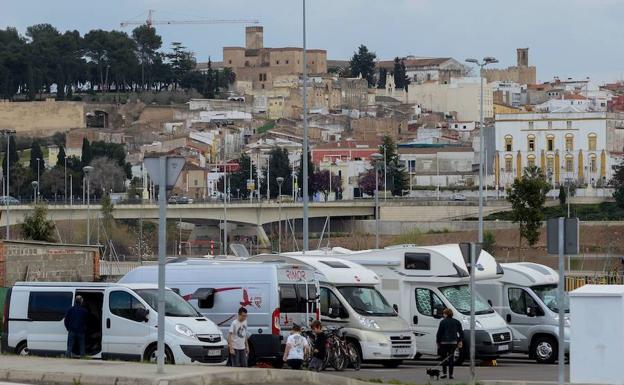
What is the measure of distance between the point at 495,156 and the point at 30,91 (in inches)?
2925

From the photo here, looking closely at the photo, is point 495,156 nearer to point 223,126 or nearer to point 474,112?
point 223,126

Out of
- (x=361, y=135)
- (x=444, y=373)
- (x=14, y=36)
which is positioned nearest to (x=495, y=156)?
(x=361, y=135)

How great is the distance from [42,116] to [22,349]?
5866 inches

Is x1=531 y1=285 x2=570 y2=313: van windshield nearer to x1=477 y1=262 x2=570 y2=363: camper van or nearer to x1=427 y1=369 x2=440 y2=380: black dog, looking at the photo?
x1=477 y1=262 x2=570 y2=363: camper van

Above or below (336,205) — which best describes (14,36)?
above

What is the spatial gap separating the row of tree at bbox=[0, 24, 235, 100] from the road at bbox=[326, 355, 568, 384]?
157612 mm

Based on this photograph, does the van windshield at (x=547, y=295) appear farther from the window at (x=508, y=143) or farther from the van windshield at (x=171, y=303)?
the window at (x=508, y=143)

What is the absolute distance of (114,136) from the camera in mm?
167375

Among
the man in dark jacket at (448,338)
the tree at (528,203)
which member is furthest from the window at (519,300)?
the tree at (528,203)

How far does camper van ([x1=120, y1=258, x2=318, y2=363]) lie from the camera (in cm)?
2523

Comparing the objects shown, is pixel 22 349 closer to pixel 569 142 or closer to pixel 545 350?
pixel 545 350

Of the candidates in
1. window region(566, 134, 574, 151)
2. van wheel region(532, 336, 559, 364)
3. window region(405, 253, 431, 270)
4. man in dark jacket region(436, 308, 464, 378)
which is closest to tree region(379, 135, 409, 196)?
window region(566, 134, 574, 151)

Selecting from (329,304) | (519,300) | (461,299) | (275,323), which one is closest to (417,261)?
(461,299)

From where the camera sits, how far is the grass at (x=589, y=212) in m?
99.8
